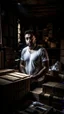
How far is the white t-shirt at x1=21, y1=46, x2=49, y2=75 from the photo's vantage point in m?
3.41

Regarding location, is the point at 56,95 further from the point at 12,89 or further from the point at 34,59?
the point at 34,59

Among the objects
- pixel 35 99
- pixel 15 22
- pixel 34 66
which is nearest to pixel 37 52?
pixel 34 66

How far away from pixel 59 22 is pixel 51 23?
19.3 inches

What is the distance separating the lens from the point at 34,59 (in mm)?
3461

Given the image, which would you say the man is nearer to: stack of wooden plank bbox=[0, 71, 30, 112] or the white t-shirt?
the white t-shirt

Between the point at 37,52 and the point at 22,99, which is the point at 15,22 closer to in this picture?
the point at 37,52

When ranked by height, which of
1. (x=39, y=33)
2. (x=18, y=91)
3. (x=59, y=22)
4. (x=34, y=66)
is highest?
(x=59, y=22)

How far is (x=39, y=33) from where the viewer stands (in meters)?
9.04

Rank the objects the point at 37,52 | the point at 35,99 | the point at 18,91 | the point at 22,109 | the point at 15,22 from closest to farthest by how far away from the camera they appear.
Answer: the point at 22,109 → the point at 18,91 → the point at 35,99 → the point at 37,52 → the point at 15,22

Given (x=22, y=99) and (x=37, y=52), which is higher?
(x=37, y=52)

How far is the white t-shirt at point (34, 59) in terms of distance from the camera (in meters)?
3.41

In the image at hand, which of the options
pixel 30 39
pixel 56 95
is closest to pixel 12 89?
pixel 56 95

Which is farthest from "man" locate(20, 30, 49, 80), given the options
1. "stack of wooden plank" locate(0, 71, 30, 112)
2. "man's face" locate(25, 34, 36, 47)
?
"stack of wooden plank" locate(0, 71, 30, 112)

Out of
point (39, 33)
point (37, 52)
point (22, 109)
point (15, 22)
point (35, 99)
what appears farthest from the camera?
point (39, 33)
